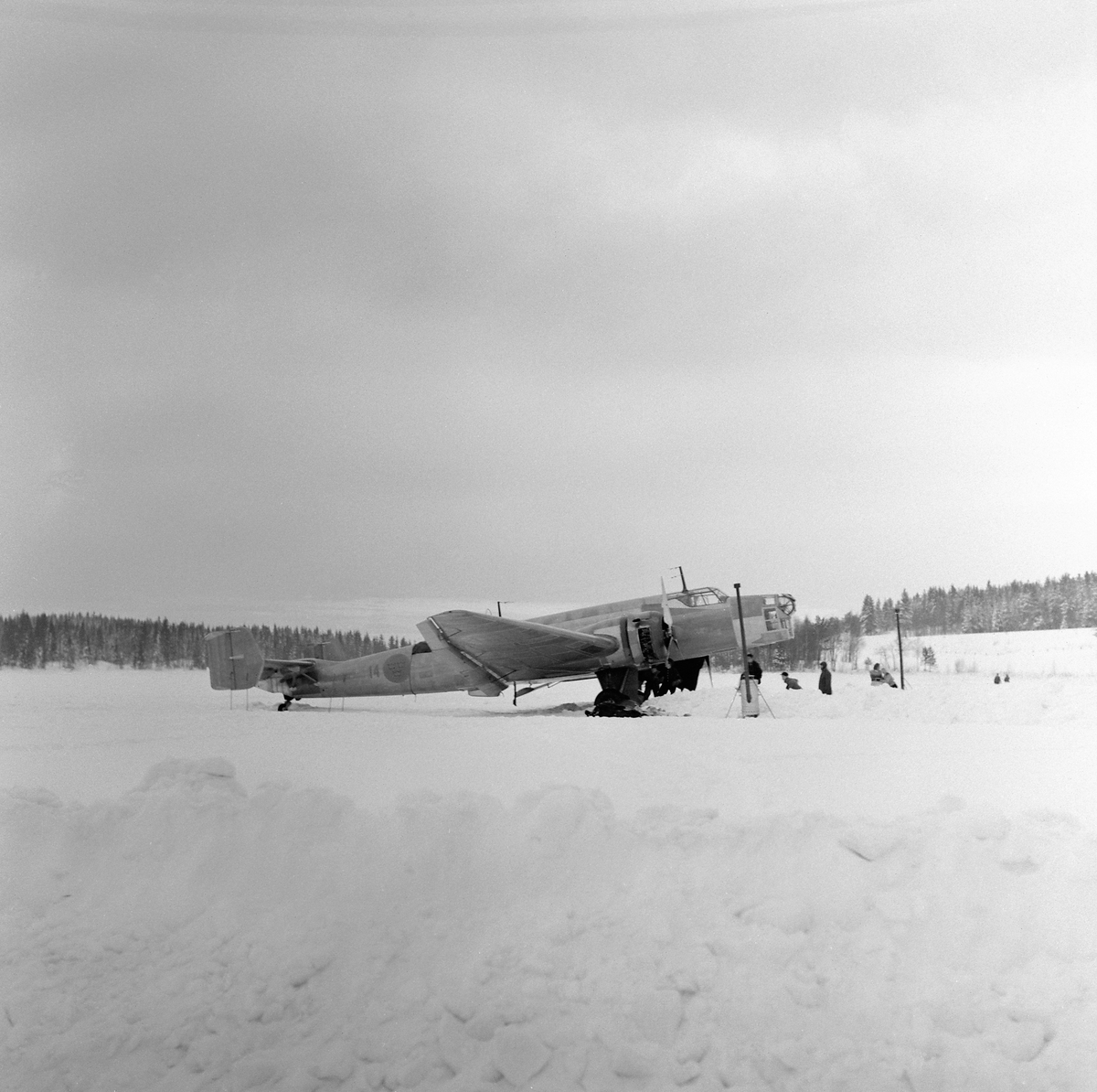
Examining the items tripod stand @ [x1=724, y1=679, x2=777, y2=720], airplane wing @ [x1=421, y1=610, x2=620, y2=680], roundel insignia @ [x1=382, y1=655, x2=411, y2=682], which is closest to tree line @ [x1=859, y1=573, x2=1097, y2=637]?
tripod stand @ [x1=724, y1=679, x2=777, y2=720]

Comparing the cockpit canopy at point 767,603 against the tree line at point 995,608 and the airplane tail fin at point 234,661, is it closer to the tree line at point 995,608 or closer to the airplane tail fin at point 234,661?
the tree line at point 995,608

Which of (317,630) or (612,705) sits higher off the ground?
(317,630)

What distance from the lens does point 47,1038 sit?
370 cm

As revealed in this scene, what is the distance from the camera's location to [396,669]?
35.1 feet

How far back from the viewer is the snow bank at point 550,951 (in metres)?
3.46

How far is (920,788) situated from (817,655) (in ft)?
20.0

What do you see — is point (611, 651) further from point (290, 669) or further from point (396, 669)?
point (290, 669)

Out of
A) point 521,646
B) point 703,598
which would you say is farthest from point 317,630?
point 703,598

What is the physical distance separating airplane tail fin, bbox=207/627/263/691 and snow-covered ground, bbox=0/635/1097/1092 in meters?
1.03

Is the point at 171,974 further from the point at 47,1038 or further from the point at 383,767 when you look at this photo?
the point at 383,767

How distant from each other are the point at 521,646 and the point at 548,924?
6.03 metres

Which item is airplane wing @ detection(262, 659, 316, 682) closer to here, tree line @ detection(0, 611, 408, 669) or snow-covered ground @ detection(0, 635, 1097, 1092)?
tree line @ detection(0, 611, 408, 669)

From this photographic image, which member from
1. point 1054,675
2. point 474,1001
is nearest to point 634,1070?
point 474,1001

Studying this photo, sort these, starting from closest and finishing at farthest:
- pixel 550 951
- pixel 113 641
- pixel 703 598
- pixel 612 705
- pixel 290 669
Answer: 1. pixel 550 951
2. pixel 113 641
3. pixel 290 669
4. pixel 612 705
5. pixel 703 598
